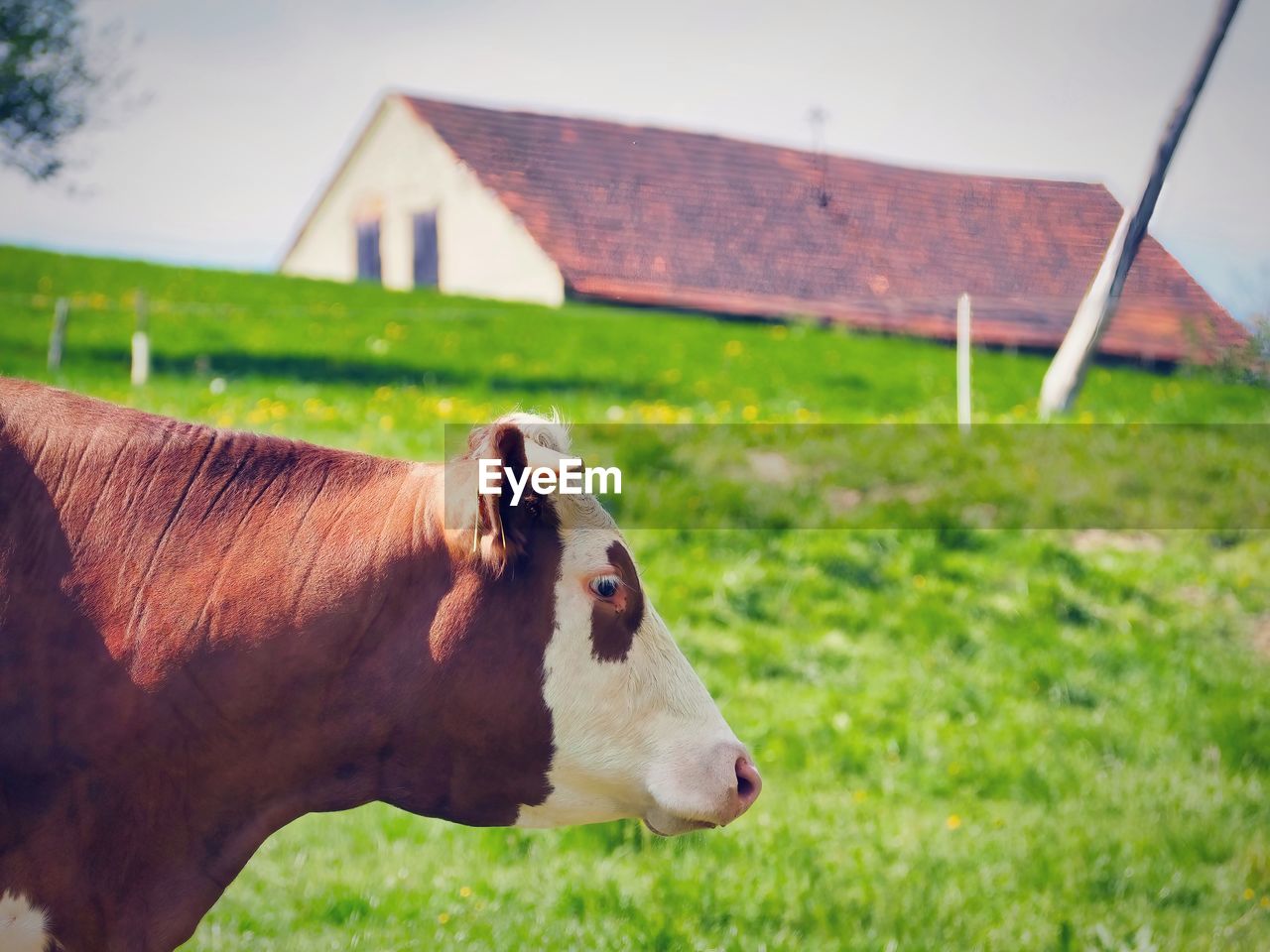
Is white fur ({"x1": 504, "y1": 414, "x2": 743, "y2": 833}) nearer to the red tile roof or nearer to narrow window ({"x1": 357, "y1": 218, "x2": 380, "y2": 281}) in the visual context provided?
the red tile roof

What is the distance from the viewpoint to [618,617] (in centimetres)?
264

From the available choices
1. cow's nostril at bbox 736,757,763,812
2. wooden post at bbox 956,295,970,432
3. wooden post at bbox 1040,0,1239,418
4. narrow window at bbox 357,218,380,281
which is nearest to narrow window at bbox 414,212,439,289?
narrow window at bbox 357,218,380,281

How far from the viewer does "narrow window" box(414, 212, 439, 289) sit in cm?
1682

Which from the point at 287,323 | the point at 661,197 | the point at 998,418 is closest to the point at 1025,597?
the point at 998,418

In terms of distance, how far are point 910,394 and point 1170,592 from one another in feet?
11.9

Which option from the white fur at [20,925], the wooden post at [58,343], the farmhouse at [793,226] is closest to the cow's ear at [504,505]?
the white fur at [20,925]

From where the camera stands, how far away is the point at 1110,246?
368 cm

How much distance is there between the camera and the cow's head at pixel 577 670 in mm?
2547

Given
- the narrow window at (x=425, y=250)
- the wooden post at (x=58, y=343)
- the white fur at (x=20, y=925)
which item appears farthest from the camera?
the narrow window at (x=425, y=250)

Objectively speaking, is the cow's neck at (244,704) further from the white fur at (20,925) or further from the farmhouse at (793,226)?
the farmhouse at (793,226)

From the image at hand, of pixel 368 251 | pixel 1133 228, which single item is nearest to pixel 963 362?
pixel 1133 228

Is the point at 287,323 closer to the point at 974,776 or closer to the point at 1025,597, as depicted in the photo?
the point at 1025,597

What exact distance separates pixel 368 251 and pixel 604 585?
1960cm

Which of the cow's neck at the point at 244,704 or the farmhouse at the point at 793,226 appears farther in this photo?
the farmhouse at the point at 793,226
